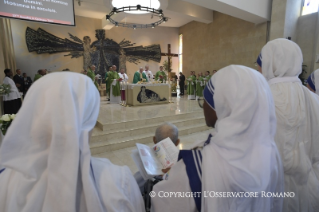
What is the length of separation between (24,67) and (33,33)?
183 cm

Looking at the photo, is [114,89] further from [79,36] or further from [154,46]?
[154,46]

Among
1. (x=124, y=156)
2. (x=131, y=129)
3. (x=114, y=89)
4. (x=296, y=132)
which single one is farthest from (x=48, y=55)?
(x=296, y=132)

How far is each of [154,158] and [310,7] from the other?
33.7 ft

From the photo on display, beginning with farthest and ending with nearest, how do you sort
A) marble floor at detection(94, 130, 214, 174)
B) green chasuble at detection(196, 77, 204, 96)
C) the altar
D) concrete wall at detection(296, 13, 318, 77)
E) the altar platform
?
green chasuble at detection(196, 77, 204, 96) → concrete wall at detection(296, 13, 318, 77) → the altar → the altar platform → marble floor at detection(94, 130, 214, 174)

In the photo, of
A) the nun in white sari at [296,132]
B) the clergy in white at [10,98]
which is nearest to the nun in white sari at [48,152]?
the nun in white sari at [296,132]

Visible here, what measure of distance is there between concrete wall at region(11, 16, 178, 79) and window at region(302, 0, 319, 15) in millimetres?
8238

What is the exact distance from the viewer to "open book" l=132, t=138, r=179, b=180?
1.26 metres

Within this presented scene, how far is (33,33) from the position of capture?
30.9ft

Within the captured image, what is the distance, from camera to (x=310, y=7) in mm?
7828

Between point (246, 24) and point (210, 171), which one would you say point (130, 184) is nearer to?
point (210, 171)

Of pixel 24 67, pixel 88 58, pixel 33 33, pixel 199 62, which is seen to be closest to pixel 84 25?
pixel 88 58

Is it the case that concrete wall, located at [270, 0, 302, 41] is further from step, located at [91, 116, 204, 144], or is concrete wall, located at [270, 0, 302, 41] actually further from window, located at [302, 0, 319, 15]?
step, located at [91, 116, 204, 144]

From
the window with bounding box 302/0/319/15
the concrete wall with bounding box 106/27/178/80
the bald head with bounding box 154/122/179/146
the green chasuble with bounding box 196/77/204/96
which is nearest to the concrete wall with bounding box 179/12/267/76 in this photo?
the concrete wall with bounding box 106/27/178/80

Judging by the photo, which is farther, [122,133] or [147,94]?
[147,94]
